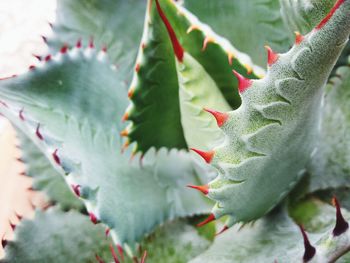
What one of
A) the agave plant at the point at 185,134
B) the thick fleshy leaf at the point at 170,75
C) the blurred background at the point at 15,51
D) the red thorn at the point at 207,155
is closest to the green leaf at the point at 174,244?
the agave plant at the point at 185,134

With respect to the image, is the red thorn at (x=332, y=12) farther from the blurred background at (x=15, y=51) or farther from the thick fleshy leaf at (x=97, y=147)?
the blurred background at (x=15, y=51)

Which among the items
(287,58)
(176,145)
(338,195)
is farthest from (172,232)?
(287,58)

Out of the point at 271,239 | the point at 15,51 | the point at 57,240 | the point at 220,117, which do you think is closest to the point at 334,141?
the point at 271,239

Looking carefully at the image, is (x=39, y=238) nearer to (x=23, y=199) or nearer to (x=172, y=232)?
(x=172, y=232)

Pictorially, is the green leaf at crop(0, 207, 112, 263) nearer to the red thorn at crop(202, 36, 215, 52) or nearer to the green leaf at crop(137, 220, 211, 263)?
the green leaf at crop(137, 220, 211, 263)

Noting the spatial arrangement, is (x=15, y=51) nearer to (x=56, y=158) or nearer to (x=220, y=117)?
(x=56, y=158)

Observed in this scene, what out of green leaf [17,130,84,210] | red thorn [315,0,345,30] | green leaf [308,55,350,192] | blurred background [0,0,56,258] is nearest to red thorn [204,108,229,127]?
red thorn [315,0,345,30]
